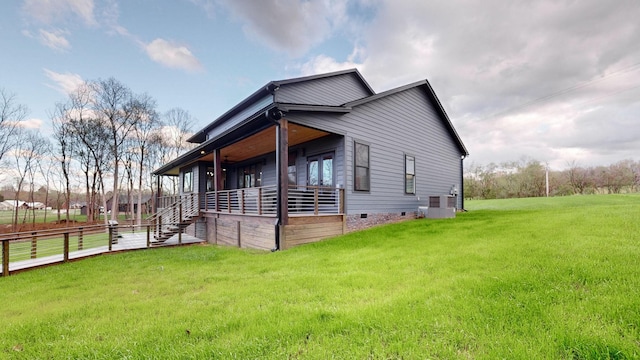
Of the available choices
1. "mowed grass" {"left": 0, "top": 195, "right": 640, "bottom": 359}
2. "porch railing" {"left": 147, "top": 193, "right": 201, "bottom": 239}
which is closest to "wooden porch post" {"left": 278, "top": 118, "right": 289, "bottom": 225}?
"mowed grass" {"left": 0, "top": 195, "right": 640, "bottom": 359}

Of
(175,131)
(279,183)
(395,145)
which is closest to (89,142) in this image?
(175,131)

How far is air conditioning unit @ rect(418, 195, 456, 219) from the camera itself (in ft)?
37.0

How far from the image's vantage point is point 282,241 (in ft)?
24.7

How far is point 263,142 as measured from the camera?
11.1 metres

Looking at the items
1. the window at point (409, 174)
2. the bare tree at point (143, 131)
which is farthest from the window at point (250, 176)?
the bare tree at point (143, 131)

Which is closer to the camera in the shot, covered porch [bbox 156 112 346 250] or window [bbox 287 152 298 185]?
covered porch [bbox 156 112 346 250]

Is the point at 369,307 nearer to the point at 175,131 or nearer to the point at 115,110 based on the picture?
the point at 115,110

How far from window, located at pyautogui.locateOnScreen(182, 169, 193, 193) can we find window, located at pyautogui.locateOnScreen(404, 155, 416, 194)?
13.1 metres

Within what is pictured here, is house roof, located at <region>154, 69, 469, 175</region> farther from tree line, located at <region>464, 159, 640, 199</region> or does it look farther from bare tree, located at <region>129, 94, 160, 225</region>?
tree line, located at <region>464, 159, 640, 199</region>

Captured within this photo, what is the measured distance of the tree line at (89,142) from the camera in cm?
2033

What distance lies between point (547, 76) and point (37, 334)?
82.7 ft

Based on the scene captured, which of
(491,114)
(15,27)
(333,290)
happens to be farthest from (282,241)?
(491,114)

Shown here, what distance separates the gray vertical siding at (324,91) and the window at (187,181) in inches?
369

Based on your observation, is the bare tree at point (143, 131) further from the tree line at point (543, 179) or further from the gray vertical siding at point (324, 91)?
the tree line at point (543, 179)
